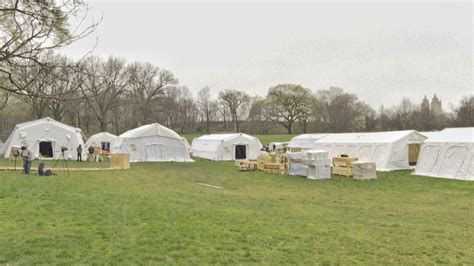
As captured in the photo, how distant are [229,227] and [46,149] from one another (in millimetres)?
26973

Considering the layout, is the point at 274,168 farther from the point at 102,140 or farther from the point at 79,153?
the point at 102,140

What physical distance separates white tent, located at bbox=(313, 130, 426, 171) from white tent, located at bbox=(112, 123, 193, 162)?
12348 mm

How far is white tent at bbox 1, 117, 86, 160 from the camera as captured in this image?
27.9 metres

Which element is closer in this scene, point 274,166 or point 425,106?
point 274,166

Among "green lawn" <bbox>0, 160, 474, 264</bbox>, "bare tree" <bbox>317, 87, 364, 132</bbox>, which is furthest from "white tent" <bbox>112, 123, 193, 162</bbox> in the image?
"bare tree" <bbox>317, 87, 364, 132</bbox>

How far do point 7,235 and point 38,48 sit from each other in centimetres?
380

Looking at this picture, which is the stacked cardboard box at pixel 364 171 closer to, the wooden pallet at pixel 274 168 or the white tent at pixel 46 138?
the wooden pallet at pixel 274 168

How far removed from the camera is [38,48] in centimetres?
430

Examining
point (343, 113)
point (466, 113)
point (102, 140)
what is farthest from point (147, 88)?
point (466, 113)

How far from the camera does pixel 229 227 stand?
7.64 metres

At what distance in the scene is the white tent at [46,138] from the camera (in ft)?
91.7

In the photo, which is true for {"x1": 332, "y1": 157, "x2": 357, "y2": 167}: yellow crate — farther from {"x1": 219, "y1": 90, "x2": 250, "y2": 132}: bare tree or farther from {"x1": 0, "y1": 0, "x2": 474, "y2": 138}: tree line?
{"x1": 219, "y1": 90, "x2": 250, "y2": 132}: bare tree

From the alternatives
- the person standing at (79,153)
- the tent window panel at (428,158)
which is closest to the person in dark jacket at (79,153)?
the person standing at (79,153)

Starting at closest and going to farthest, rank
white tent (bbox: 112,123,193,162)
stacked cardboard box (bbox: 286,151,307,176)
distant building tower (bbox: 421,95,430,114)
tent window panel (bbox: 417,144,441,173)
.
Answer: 1. stacked cardboard box (bbox: 286,151,307,176)
2. tent window panel (bbox: 417,144,441,173)
3. white tent (bbox: 112,123,193,162)
4. distant building tower (bbox: 421,95,430,114)
